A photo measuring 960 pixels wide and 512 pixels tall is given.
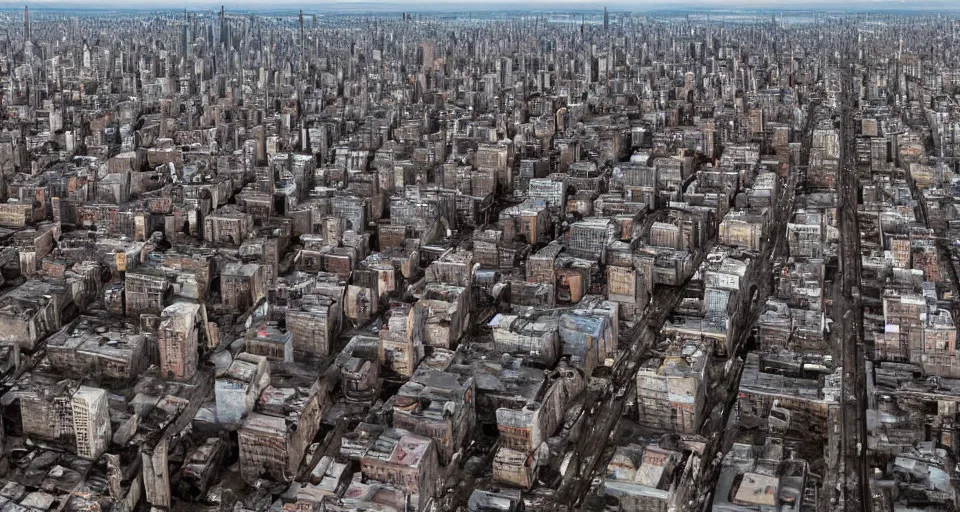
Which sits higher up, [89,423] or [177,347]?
[177,347]

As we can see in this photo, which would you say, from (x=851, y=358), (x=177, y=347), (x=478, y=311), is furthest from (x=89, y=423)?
(x=851, y=358)

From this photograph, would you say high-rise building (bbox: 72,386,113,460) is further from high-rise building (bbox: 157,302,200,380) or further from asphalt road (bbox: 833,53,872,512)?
asphalt road (bbox: 833,53,872,512)

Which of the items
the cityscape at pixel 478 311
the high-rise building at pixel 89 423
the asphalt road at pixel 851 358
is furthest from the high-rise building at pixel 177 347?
the asphalt road at pixel 851 358

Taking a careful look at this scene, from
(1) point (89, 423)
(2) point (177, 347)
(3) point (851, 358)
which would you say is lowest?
(1) point (89, 423)

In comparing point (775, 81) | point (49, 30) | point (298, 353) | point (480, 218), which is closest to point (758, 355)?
point (298, 353)

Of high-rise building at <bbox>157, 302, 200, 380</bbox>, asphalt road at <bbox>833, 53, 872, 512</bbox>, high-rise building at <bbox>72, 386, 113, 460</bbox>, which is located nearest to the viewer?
asphalt road at <bbox>833, 53, 872, 512</bbox>

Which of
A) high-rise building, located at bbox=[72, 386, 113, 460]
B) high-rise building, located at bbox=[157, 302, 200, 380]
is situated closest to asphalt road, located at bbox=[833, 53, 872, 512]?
high-rise building, located at bbox=[72, 386, 113, 460]

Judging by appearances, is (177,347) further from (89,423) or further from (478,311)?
(478,311)
